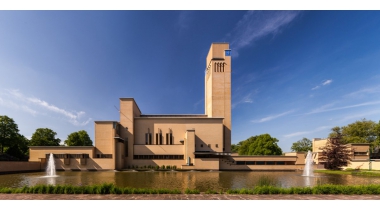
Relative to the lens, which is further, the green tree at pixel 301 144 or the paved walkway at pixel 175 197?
the green tree at pixel 301 144

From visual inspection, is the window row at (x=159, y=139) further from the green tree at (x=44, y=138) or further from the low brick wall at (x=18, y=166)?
the green tree at (x=44, y=138)

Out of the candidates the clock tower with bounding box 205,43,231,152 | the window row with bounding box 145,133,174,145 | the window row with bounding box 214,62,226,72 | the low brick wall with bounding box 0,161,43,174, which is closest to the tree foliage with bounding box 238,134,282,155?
the clock tower with bounding box 205,43,231,152

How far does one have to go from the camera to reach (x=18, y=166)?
3578cm

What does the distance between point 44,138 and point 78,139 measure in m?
7.65

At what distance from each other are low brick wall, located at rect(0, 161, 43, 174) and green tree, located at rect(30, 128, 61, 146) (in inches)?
682

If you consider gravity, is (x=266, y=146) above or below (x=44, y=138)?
below

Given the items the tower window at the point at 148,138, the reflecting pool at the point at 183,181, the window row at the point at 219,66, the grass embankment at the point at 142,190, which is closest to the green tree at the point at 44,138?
the tower window at the point at 148,138

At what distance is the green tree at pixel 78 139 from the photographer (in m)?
59.0

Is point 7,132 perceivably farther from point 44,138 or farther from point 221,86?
point 221,86

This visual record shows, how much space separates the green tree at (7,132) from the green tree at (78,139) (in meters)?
12.9

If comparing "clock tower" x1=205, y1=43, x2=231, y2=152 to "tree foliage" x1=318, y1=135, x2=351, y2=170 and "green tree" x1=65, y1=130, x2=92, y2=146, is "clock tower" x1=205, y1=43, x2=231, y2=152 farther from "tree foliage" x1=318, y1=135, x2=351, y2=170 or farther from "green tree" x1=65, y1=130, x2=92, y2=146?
"green tree" x1=65, y1=130, x2=92, y2=146

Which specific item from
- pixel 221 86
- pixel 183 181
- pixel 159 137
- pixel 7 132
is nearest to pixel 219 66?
pixel 221 86

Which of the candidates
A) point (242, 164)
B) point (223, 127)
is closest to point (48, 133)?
point (223, 127)

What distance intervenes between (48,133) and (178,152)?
3563 cm
